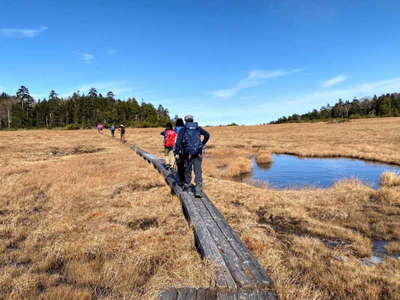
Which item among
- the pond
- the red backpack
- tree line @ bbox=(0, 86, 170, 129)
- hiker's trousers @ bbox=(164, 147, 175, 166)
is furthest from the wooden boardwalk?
tree line @ bbox=(0, 86, 170, 129)

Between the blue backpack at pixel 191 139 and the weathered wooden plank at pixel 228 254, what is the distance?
1.77 meters

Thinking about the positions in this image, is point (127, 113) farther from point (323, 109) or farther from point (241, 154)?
point (323, 109)

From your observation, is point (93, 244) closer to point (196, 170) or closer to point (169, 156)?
point (196, 170)

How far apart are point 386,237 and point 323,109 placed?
148 m

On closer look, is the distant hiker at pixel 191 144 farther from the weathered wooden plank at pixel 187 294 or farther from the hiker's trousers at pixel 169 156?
the hiker's trousers at pixel 169 156

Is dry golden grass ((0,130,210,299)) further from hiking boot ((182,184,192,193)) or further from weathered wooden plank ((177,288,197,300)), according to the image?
hiking boot ((182,184,192,193))

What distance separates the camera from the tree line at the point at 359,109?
103 meters

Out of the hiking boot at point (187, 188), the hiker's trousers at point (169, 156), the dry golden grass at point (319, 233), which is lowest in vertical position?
the dry golden grass at point (319, 233)

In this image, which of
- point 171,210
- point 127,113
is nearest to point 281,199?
point 171,210

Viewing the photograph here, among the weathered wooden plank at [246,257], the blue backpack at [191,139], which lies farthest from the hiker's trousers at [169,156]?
the weathered wooden plank at [246,257]

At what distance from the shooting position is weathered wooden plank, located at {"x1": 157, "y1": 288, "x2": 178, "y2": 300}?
344 centimetres

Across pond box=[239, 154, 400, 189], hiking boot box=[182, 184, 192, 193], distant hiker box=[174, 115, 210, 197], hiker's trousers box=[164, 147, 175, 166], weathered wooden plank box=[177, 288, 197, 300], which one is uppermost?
distant hiker box=[174, 115, 210, 197]

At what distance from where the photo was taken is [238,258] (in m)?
4.37

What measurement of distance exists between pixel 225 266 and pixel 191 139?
3966 millimetres
